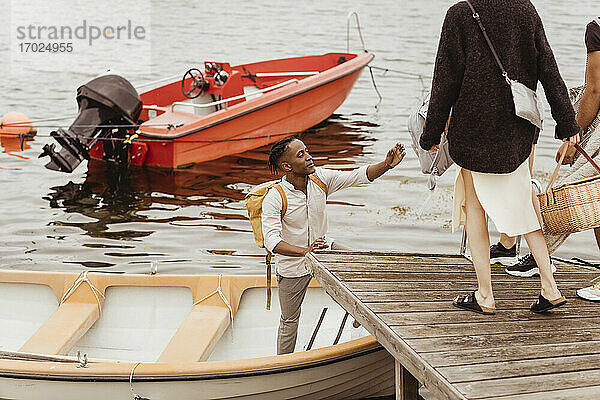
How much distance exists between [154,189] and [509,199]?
21.5 ft

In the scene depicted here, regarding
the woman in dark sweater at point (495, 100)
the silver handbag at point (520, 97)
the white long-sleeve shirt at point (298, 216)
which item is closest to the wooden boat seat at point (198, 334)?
the white long-sleeve shirt at point (298, 216)

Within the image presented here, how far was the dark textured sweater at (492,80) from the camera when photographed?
346 cm

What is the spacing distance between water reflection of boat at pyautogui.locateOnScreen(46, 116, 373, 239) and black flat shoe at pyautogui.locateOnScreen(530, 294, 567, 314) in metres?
5.11

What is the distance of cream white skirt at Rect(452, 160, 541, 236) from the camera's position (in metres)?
3.62

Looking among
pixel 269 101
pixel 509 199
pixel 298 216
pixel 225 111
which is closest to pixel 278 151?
pixel 298 216

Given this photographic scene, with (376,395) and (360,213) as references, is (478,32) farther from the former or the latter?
(360,213)

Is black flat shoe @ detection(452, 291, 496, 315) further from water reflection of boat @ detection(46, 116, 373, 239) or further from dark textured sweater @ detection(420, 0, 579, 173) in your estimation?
water reflection of boat @ detection(46, 116, 373, 239)

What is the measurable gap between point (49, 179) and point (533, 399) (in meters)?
8.27

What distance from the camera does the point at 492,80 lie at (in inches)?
137

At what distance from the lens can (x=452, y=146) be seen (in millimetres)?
3619

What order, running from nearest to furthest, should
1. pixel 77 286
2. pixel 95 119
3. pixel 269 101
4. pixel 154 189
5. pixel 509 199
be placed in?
pixel 509 199
pixel 77 286
pixel 95 119
pixel 154 189
pixel 269 101

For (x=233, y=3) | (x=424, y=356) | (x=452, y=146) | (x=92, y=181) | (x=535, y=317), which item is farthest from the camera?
(x=233, y=3)

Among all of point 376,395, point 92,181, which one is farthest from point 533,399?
point 92,181

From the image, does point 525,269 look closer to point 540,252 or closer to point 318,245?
point 540,252
